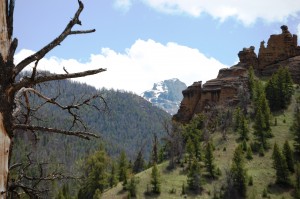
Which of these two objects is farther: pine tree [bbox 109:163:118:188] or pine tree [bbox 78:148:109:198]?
pine tree [bbox 109:163:118:188]

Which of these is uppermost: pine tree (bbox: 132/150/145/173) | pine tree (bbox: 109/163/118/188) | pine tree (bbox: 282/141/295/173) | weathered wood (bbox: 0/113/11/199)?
weathered wood (bbox: 0/113/11/199)

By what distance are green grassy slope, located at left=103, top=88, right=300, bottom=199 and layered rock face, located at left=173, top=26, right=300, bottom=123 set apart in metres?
18.7

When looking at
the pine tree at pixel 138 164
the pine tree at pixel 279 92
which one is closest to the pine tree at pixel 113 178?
the pine tree at pixel 138 164

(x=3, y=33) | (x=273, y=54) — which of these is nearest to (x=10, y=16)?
(x=3, y=33)

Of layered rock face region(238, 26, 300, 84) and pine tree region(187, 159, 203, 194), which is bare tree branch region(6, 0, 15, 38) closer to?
pine tree region(187, 159, 203, 194)

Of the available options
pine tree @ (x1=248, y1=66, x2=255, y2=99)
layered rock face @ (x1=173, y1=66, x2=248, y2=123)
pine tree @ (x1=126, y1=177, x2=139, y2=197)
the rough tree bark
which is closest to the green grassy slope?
pine tree @ (x1=126, y1=177, x2=139, y2=197)

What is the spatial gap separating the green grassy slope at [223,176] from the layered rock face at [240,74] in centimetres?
1875

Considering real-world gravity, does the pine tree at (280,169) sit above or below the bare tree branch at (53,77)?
below

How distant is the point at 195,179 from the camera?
63.3 m

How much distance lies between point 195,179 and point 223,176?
660 centimetres

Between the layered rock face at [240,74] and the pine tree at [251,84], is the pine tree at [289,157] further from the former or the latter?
the layered rock face at [240,74]

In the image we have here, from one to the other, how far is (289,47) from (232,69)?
58.1 feet

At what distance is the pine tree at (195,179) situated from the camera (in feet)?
207

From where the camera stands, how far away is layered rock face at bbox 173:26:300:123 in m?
96.7
